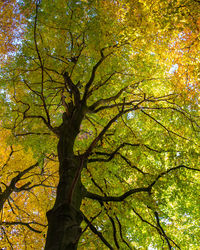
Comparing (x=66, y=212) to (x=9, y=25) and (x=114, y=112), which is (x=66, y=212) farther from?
(x=9, y=25)

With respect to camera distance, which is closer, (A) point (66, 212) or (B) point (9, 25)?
(A) point (66, 212)

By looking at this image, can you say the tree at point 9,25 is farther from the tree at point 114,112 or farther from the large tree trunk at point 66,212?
the large tree trunk at point 66,212

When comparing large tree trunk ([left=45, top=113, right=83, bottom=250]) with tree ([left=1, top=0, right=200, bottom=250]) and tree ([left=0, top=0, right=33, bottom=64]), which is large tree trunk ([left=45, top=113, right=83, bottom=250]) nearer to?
tree ([left=1, top=0, right=200, bottom=250])

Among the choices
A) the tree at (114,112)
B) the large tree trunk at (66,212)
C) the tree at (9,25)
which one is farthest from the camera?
the tree at (9,25)

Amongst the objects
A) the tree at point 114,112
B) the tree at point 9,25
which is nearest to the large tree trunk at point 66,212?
the tree at point 114,112

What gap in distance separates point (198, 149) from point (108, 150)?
302cm

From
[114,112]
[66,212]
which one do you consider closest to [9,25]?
[114,112]

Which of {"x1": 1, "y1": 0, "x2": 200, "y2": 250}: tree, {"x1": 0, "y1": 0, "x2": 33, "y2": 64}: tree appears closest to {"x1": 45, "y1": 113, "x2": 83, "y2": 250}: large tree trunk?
{"x1": 1, "y1": 0, "x2": 200, "y2": 250}: tree

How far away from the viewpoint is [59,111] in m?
8.48

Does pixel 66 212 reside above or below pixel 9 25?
below

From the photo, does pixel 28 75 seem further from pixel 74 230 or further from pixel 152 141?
pixel 74 230

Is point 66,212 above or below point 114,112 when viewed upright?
below

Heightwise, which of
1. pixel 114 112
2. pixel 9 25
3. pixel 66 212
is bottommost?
pixel 66 212

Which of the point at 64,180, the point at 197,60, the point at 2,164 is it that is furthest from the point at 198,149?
the point at 2,164
